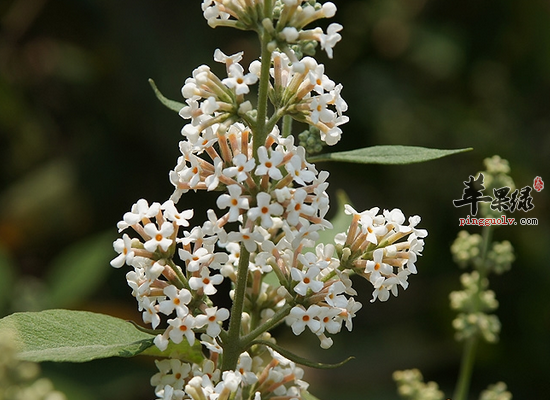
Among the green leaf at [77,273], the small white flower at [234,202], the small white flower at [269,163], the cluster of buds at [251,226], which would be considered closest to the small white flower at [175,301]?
the cluster of buds at [251,226]

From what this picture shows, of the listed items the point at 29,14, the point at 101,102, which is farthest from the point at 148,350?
the point at 29,14

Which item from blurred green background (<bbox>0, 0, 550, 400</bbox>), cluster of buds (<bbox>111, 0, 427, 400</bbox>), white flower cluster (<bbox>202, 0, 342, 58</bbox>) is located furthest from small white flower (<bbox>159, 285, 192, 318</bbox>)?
blurred green background (<bbox>0, 0, 550, 400</bbox>)

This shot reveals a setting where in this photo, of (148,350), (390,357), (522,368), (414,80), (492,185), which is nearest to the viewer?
(148,350)

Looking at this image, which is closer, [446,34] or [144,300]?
[144,300]

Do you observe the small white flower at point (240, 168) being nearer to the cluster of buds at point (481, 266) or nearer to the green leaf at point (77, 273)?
the cluster of buds at point (481, 266)

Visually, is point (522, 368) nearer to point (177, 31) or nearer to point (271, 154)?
point (177, 31)

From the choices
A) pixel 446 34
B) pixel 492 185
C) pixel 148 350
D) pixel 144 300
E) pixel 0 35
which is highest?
pixel 446 34

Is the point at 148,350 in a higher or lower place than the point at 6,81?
lower
